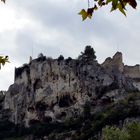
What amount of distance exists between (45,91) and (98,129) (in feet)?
97.6

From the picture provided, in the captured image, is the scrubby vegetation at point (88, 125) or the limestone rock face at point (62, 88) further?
the limestone rock face at point (62, 88)

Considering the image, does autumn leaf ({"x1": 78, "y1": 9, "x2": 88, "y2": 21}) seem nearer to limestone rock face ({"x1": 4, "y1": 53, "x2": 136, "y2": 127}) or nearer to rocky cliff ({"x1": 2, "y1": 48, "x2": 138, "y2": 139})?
rocky cliff ({"x1": 2, "y1": 48, "x2": 138, "y2": 139})

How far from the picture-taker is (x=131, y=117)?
84875mm

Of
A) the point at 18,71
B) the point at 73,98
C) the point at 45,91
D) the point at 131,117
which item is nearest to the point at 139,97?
the point at 131,117

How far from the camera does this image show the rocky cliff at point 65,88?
104m

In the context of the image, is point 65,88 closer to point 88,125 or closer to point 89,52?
point 89,52

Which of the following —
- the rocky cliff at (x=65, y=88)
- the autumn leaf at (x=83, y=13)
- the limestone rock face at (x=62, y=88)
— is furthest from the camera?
the limestone rock face at (x=62, y=88)

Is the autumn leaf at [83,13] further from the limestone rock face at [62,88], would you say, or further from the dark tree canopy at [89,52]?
the dark tree canopy at [89,52]

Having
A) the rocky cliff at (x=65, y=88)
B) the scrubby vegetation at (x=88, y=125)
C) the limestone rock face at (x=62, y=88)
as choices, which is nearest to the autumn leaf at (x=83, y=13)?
the scrubby vegetation at (x=88, y=125)

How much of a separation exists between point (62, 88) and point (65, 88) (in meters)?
0.76

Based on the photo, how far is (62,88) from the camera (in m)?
112

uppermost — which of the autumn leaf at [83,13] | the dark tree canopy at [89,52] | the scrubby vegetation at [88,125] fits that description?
the dark tree canopy at [89,52]

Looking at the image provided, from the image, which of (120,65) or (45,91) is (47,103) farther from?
(120,65)

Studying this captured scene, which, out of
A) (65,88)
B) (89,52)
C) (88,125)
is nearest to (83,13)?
(88,125)
